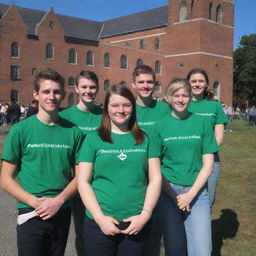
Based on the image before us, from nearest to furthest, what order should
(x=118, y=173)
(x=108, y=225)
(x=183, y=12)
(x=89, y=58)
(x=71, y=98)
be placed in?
(x=108, y=225), (x=118, y=173), (x=71, y=98), (x=183, y=12), (x=89, y=58)

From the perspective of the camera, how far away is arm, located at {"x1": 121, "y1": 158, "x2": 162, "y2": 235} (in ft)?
8.96

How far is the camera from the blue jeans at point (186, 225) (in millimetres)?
3225

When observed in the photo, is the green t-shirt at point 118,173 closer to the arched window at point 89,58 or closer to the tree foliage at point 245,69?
the arched window at point 89,58

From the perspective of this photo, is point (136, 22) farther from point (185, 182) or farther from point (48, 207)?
point (48, 207)

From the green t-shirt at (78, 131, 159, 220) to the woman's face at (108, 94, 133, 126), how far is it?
15cm

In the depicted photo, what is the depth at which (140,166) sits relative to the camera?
9.32 feet

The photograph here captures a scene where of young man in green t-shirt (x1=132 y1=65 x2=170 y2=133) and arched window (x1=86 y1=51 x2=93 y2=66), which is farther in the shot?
arched window (x1=86 y1=51 x2=93 y2=66)

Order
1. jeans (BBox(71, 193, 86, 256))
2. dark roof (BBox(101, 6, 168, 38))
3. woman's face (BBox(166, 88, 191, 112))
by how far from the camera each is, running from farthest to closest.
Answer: dark roof (BBox(101, 6, 168, 38)) < jeans (BBox(71, 193, 86, 256)) < woman's face (BBox(166, 88, 191, 112))

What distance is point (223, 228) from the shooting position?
557 cm

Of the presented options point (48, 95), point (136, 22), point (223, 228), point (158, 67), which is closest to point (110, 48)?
point (158, 67)

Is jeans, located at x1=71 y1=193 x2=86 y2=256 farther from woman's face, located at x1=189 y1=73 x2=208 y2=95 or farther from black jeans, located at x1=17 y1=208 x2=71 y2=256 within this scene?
woman's face, located at x1=189 y1=73 x2=208 y2=95

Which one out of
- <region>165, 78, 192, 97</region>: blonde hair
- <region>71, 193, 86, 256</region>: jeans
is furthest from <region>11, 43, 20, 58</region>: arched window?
<region>165, 78, 192, 97</region>: blonde hair

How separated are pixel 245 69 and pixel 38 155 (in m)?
63.7

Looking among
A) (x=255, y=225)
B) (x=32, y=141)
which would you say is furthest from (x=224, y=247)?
(x=32, y=141)
